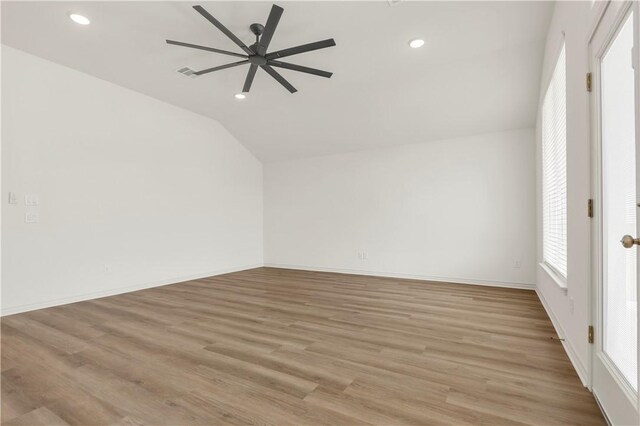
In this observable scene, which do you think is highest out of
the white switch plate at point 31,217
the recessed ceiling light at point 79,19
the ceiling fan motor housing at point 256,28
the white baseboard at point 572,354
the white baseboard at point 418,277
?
the recessed ceiling light at point 79,19

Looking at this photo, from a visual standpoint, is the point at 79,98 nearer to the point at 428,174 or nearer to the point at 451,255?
the point at 428,174

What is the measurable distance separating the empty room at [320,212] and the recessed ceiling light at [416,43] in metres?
0.02

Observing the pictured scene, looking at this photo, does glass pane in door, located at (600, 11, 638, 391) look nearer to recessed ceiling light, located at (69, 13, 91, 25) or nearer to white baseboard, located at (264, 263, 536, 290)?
white baseboard, located at (264, 263, 536, 290)

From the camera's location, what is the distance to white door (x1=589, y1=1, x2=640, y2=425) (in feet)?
4.19

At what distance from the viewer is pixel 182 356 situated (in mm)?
2309

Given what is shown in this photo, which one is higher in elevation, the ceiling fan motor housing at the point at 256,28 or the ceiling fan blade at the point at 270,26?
the ceiling fan motor housing at the point at 256,28

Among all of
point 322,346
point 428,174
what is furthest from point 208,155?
point 322,346

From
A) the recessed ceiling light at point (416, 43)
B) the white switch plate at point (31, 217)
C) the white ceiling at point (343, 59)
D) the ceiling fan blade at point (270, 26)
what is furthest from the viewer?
the white switch plate at point (31, 217)

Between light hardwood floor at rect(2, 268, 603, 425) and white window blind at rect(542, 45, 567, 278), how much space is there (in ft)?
2.39

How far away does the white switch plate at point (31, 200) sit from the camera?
3609 millimetres

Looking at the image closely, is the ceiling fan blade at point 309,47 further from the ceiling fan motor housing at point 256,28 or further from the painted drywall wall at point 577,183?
the painted drywall wall at point 577,183

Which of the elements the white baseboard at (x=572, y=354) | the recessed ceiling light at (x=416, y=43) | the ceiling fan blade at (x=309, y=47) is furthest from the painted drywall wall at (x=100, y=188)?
the white baseboard at (x=572, y=354)

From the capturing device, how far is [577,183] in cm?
196

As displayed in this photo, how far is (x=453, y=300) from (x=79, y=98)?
18.5ft
